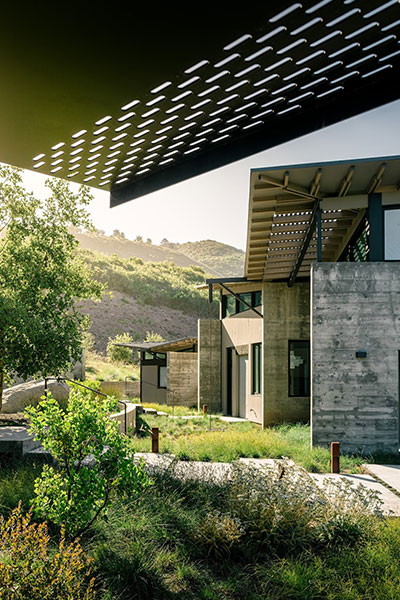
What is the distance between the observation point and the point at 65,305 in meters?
12.7

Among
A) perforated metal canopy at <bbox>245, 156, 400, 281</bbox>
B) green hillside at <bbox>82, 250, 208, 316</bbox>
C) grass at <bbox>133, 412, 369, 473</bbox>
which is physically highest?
green hillside at <bbox>82, 250, 208, 316</bbox>

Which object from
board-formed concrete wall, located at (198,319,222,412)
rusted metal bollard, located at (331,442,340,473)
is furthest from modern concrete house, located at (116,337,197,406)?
rusted metal bollard, located at (331,442,340,473)

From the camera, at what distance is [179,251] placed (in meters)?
128

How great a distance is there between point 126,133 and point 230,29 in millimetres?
441

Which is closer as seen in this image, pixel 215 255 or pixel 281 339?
pixel 281 339

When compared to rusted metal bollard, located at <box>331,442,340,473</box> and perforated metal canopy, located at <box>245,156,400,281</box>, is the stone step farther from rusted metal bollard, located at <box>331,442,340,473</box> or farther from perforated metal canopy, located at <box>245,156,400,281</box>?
perforated metal canopy, located at <box>245,156,400,281</box>

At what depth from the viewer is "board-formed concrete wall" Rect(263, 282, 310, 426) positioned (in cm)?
1756

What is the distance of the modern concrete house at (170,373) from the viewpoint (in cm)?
2616

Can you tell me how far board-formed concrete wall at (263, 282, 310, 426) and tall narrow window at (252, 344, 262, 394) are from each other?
1940mm

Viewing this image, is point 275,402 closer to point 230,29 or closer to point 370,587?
point 370,587

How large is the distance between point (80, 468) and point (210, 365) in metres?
19.1

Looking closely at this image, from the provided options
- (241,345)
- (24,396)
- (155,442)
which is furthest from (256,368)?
(155,442)

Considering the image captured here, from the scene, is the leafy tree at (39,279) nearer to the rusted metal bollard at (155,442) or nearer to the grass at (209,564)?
the rusted metal bollard at (155,442)

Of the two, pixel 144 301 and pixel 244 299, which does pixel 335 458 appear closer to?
pixel 244 299
